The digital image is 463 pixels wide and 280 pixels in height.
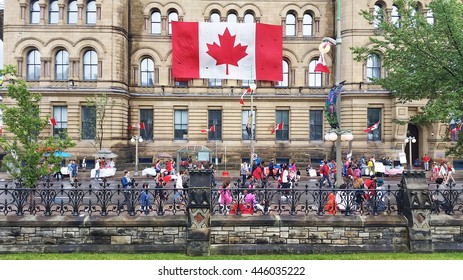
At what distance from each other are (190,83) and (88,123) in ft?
33.7

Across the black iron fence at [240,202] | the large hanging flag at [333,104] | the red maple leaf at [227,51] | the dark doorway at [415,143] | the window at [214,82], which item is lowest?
the black iron fence at [240,202]

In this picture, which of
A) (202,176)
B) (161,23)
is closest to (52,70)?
(161,23)

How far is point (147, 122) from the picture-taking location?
32.9 m

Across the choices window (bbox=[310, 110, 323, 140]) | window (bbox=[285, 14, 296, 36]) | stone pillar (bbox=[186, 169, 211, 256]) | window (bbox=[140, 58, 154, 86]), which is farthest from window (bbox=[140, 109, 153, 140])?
stone pillar (bbox=[186, 169, 211, 256])

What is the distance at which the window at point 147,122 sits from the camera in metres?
32.8

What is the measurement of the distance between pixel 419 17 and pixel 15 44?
106 ft

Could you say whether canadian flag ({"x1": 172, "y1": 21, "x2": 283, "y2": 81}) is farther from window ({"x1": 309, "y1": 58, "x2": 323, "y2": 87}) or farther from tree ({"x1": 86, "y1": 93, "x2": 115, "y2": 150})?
tree ({"x1": 86, "y1": 93, "x2": 115, "y2": 150})

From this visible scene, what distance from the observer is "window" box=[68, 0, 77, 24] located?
101ft


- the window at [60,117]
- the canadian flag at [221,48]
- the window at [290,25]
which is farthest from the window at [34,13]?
the window at [290,25]

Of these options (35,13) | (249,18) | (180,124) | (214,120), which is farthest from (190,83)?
(35,13)

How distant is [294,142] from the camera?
32.8 metres

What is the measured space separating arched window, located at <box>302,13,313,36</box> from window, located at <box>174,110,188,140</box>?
14.6 m

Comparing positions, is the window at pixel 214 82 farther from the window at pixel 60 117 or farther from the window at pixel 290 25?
the window at pixel 60 117

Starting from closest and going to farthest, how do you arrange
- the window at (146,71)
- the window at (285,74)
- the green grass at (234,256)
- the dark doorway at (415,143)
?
the green grass at (234,256) < the dark doorway at (415,143) < the window at (146,71) < the window at (285,74)
